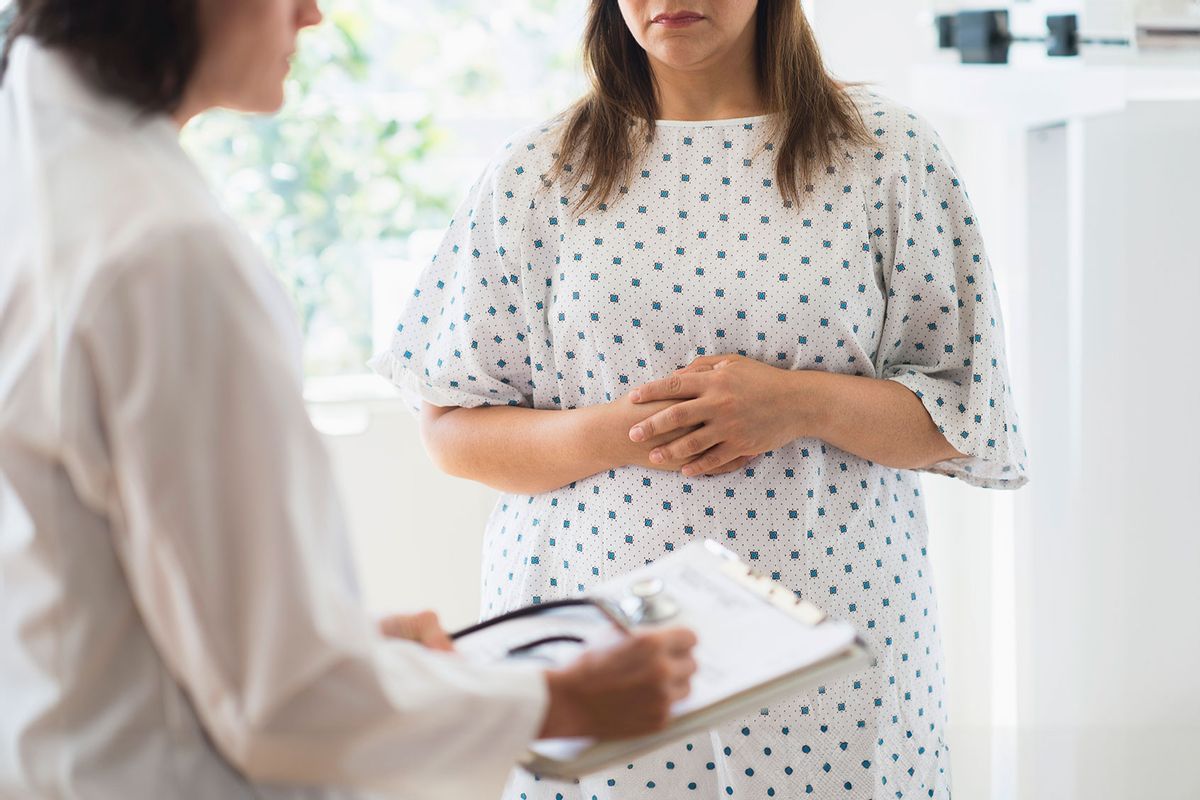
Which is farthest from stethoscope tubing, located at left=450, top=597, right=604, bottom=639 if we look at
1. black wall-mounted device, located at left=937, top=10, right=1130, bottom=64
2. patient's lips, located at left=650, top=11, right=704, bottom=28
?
black wall-mounted device, located at left=937, top=10, right=1130, bottom=64

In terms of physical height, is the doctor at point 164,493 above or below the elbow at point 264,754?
above

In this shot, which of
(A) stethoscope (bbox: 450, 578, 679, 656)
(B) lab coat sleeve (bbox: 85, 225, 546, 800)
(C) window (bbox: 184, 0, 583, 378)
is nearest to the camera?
(B) lab coat sleeve (bbox: 85, 225, 546, 800)

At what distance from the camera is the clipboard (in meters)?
0.79

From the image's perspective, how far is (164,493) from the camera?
2.07 feet

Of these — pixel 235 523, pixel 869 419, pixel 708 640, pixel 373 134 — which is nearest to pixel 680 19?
pixel 869 419

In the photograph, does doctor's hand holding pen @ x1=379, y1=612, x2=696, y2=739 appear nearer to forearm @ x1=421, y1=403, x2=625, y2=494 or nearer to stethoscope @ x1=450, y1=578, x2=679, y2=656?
stethoscope @ x1=450, y1=578, x2=679, y2=656

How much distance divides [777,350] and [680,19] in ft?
1.20

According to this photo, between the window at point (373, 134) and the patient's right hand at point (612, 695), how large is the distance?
6.69 ft

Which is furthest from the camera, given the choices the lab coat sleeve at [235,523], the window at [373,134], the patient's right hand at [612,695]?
the window at [373,134]

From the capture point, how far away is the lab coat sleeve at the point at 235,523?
2.05ft

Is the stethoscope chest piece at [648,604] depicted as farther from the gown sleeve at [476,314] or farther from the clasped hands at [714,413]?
the gown sleeve at [476,314]

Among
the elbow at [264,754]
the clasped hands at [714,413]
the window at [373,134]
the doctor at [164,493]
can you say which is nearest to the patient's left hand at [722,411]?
the clasped hands at [714,413]

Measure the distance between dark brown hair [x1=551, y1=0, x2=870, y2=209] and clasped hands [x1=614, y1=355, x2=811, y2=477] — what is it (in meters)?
0.21

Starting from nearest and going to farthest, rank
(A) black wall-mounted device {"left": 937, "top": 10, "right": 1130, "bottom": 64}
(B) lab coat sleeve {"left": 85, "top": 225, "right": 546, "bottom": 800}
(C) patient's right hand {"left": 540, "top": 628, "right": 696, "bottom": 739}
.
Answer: (B) lab coat sleeve {"left": 85, "top": 225, "right": 546, "bottom": 800} < (C) patient's right hand {"left": 540, "top": 628, "right": 696, "bottom": 739} < (A) black wall-mounted device {"left": 937, "top": 10, "right": 1130, "bottom": 64}
